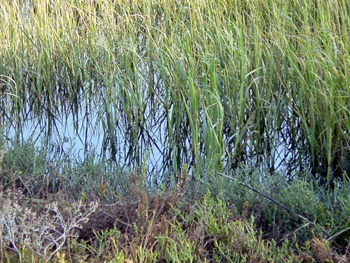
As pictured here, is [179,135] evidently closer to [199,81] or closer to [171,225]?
[199,81]

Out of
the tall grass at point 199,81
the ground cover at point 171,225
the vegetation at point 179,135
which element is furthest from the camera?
the tall grass at point 199,81

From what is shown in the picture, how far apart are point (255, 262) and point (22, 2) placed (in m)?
3.95

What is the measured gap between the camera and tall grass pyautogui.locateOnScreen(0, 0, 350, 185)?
307 centimetres

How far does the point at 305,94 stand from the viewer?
10.3ft

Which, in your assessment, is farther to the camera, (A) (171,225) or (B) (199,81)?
(B) (199,81)

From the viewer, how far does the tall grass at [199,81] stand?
3.07m

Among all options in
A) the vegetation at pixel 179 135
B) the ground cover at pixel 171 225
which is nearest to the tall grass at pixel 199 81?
the vegetation at pixel 179 135

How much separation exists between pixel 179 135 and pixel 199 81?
401mm

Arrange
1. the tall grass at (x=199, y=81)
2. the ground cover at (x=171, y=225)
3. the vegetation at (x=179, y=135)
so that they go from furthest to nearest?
the tall grass at (x=199, y=81)
the vegetation at (x=179, y=135)
the ground cover at (x=171, y=225)

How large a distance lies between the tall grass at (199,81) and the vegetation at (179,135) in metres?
0.01

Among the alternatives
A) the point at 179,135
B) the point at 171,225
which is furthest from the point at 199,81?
the point at 171,225

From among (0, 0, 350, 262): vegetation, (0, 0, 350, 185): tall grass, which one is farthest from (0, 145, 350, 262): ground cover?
(0, 0, 350, 185): tall grass

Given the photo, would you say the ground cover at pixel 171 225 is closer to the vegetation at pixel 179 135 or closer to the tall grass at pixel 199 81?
the vegetation at pixel 179 135

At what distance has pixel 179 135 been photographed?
3436mm
